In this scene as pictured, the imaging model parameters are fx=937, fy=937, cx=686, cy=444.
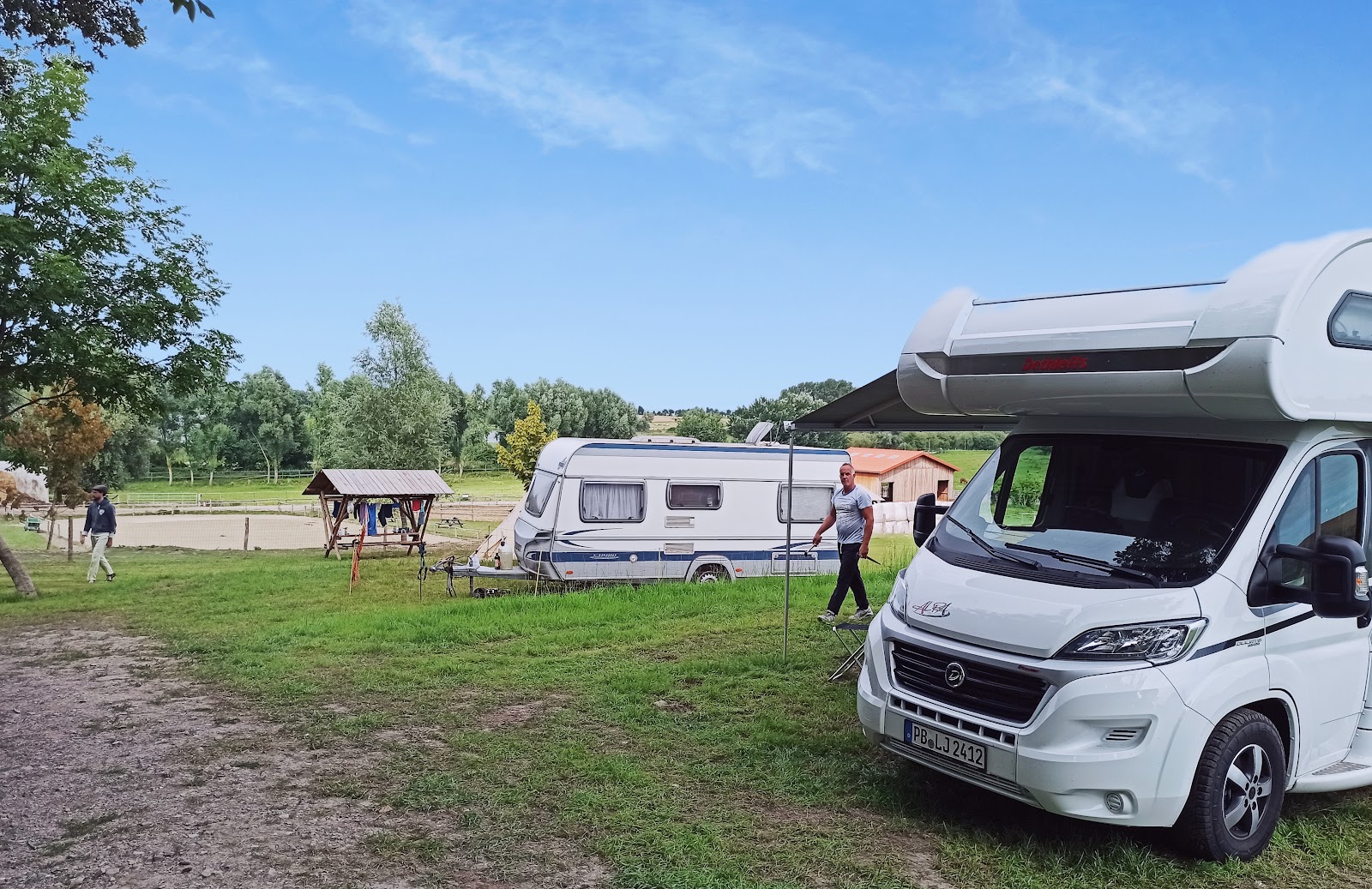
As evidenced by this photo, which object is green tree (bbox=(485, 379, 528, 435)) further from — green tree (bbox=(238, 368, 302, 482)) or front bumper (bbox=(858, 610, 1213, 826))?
front bumper (bbox=(858, 610, 1213, 826))

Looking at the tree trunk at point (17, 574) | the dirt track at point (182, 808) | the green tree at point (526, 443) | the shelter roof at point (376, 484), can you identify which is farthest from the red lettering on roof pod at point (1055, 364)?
the green tree at point (526, 443)

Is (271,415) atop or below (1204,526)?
atop

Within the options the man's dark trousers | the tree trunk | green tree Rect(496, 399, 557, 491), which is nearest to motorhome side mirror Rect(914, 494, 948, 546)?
the man's dark trousers

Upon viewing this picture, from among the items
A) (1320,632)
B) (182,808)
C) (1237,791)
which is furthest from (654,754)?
(1320,632)

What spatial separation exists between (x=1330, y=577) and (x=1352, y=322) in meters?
1.26

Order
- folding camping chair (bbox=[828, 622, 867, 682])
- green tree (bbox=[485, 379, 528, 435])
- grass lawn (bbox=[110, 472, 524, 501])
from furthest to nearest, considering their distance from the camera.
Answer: green tree (bbox=[485, 379, 528, 435]) → grass lawn (bbox=[110, 472, 524, 501]) → folding camping chair (bbox=[828, 622, 867, 682])

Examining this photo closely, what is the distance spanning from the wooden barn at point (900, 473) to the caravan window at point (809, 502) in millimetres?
21934

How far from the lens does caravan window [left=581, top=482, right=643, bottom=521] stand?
14.5m

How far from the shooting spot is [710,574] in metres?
15.6

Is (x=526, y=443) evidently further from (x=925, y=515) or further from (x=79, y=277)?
(x=925, y=515)

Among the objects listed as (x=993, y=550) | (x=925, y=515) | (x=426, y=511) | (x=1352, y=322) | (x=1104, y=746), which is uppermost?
(x=1352, y=322)

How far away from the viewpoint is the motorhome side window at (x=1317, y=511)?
4496 mm

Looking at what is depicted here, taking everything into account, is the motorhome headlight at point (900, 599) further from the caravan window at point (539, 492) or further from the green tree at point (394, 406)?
the green tree at point (394, 406)

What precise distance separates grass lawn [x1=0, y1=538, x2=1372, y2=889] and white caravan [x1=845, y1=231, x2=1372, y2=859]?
1.34 ft
